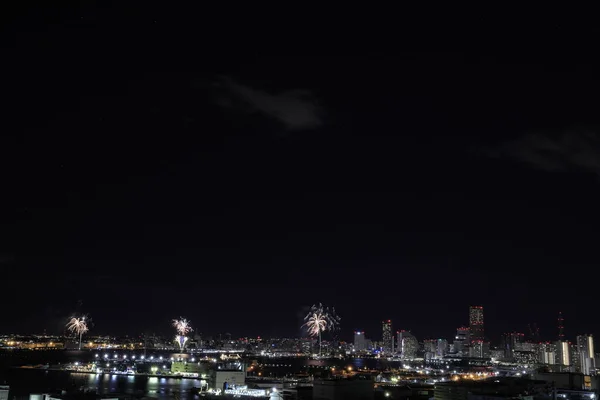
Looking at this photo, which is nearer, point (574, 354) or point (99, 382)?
point (99, 382)

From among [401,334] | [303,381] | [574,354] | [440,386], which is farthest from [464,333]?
[440,386]

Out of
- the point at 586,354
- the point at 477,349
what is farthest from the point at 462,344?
the point at 586,354

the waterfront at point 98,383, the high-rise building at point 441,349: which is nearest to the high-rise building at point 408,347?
the high-rise building at point 441,349

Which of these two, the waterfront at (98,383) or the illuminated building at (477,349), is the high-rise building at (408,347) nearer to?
the illuminated building at (477,349)

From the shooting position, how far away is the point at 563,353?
172 feet

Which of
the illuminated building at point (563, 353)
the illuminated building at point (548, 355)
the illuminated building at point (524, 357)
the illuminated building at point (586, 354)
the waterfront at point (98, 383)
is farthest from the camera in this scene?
the illuminated building at point (524, 357)

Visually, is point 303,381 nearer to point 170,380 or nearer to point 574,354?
point 170,380

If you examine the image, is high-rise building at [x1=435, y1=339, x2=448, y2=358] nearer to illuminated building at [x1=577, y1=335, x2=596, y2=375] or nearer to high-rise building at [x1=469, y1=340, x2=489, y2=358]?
high-rise building at [x1=469, y1=340, x2=489, y2=358]

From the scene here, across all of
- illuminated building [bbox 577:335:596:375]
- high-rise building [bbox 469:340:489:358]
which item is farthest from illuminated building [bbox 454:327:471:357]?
illuminated building [bbox 577:335:596:375]

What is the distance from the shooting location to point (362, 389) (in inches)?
657

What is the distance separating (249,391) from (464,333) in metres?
85.9

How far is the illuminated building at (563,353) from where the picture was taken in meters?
51.3

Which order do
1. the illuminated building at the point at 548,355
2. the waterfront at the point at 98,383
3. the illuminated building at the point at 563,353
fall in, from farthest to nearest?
the illuminated building at the point at 548,355 < the illuminated building at the point at 563,353 < the waterfront at the point at 98,383

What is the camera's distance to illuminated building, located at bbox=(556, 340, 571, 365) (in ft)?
168
